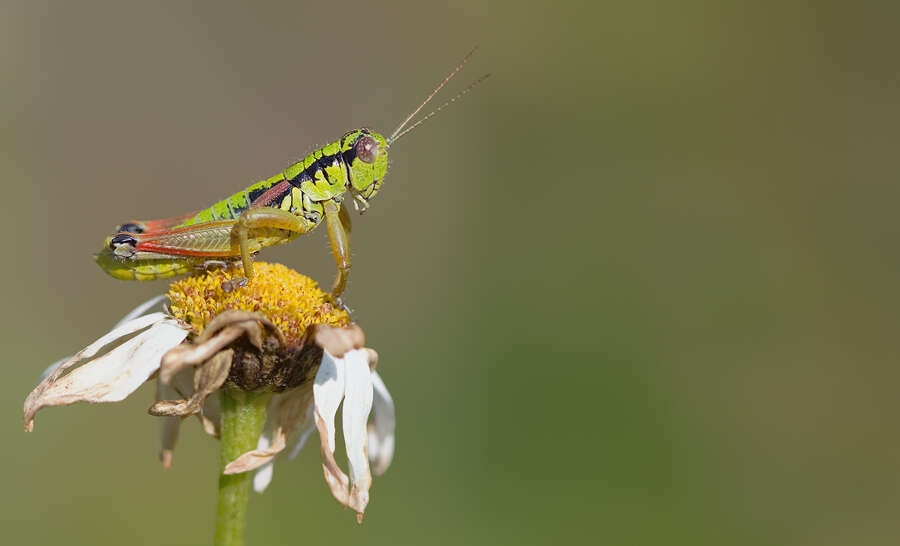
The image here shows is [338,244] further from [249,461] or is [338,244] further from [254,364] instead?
[249,461]

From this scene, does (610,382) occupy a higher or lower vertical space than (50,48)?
lower

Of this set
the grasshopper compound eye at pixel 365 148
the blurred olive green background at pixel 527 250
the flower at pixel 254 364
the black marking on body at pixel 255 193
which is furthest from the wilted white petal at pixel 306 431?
the blurred olive green background at pixel 527 250

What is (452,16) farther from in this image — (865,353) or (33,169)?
(865,353)

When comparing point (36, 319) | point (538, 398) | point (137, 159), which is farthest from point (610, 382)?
point (137, 159)

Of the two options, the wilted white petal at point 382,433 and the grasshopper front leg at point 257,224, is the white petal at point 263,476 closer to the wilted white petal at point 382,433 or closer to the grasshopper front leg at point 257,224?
the wilted white petal at point 382,433

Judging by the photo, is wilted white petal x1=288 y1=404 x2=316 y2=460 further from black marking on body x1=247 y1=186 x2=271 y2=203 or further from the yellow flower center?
black marking on body x1=247 y1=186 x2=271 y2=203

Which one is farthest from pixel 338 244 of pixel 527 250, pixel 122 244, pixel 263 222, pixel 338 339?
pixel 527 250
